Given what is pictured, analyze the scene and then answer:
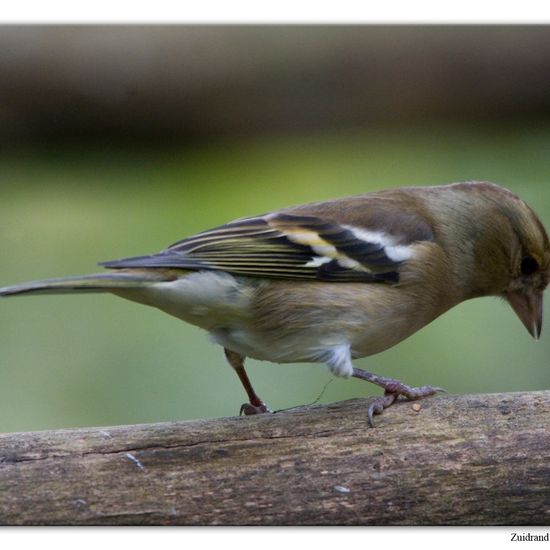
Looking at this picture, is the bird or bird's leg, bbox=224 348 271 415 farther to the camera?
bird's leg, bbox=224 348 271 415

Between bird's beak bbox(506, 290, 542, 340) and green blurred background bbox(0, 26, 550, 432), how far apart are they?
150cm

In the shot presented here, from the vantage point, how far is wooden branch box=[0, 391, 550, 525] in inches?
136

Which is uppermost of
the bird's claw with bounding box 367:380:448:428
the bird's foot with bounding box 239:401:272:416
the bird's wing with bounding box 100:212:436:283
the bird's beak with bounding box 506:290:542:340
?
the bird's wing with bounding box 100:212:436:283

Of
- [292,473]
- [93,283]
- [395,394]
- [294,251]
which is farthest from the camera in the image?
[294,251]

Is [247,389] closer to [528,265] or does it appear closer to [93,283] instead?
[93,283]

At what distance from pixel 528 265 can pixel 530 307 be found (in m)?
0.20

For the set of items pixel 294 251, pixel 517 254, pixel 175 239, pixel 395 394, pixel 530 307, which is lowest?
pixel 395 394

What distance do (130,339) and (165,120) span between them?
61.8 inches

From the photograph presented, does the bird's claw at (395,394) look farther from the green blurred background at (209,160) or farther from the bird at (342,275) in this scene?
the green blurred background at (209,160)

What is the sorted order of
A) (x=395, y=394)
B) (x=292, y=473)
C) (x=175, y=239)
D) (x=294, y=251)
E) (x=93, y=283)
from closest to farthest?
1. (x=292, y=473)
2. (x=93, y=283)
3. (x=395, y=394)
4. (x=294, y=251)
5. (x=175, y=239)

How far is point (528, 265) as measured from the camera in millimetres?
4520

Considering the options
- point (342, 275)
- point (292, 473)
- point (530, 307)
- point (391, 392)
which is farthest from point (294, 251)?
point (530, 307)

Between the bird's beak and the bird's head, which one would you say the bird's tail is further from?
the bird's beak

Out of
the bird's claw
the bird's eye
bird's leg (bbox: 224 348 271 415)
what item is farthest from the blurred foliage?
the bird's claw
